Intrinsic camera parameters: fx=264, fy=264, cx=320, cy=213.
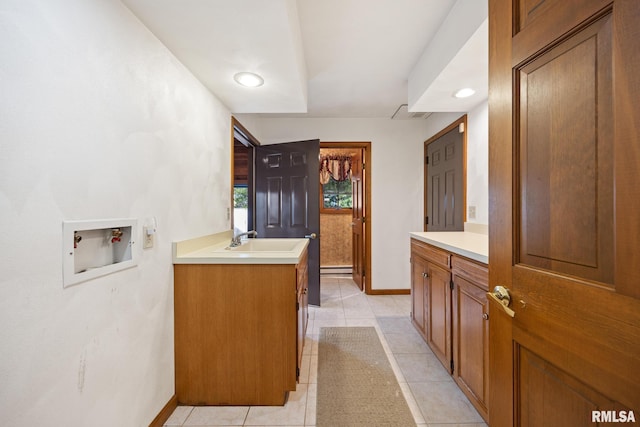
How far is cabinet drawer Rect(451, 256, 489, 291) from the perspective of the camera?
50.7 inches

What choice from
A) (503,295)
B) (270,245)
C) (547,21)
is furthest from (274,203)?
(547,21)

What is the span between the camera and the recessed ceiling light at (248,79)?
165 cm

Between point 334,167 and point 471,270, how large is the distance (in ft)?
12.3

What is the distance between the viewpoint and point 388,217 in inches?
140

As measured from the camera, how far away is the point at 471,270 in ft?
4.61

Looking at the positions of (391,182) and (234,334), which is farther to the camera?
(391,182)

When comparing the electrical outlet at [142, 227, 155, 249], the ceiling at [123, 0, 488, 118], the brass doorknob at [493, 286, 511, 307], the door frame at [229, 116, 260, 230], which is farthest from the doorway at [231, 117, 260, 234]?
the brass doorknob at [493, 286, 511, 307]

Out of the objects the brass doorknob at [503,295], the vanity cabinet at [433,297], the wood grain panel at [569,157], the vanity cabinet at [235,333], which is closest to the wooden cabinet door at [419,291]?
the vanity cabinet at [433,297]

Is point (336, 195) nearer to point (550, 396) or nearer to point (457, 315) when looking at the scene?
point (457, 315)

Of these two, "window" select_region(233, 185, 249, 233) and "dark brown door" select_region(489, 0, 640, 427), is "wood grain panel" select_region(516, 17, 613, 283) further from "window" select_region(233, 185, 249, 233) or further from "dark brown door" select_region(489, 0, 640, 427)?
"window" select_region(233, 185, 249, 233)

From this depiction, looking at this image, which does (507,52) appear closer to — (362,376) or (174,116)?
(174,116)

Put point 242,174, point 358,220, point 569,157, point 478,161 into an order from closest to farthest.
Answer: point 569,157
point 478,161
point 358,220
point 242,174

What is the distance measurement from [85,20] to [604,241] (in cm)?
160

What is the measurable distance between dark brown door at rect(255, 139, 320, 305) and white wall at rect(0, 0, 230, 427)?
1.74m
